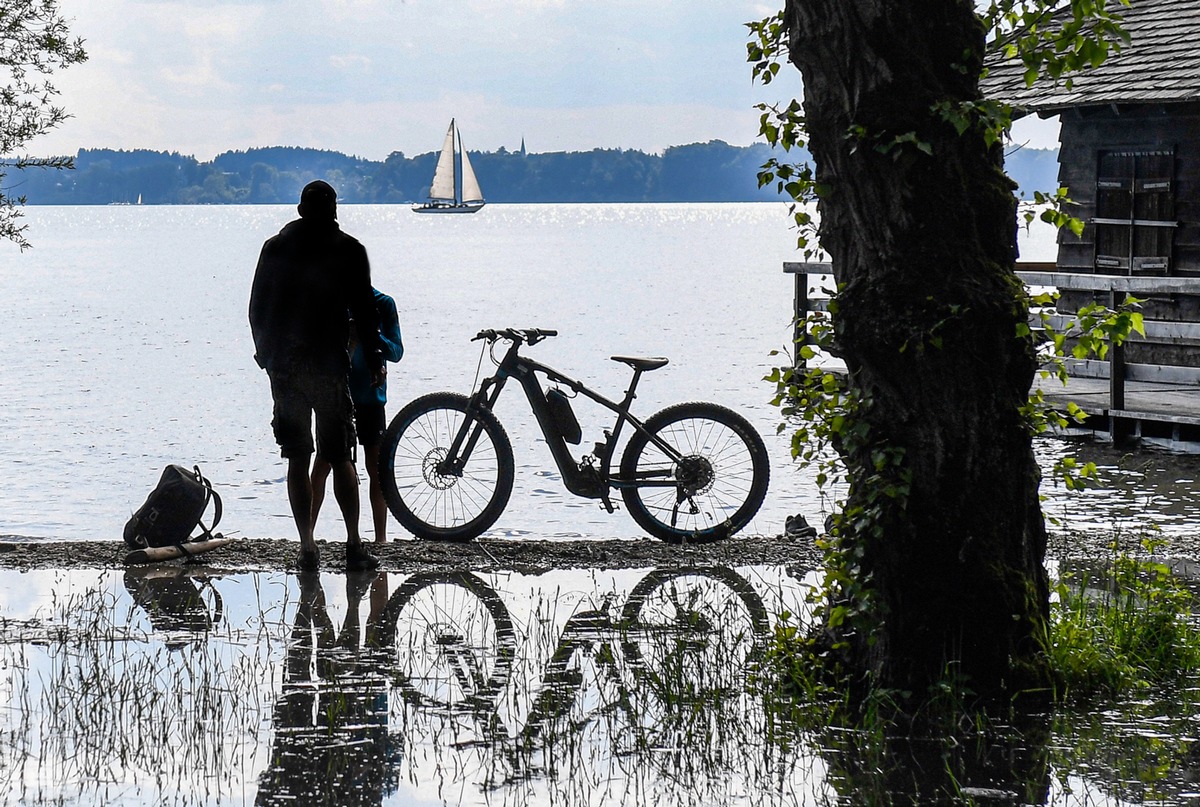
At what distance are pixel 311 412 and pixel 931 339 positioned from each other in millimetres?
3884

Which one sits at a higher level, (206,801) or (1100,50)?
(1100,50)

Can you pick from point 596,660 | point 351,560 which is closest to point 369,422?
point 351,560

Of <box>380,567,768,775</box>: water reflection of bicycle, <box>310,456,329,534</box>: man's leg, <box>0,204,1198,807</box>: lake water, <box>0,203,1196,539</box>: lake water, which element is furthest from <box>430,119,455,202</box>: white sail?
<box>380,567,768,775</box>: water reflection of bicycle

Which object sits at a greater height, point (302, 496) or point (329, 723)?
point (302, 496)

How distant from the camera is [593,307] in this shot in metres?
55.3

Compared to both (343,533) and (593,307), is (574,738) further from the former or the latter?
(593,307)

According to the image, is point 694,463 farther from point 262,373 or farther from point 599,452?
point 262,373

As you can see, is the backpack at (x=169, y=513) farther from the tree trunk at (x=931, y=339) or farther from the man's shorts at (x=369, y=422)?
the tree trunk at (x=931, y=339)

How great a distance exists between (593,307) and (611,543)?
46.6 meters

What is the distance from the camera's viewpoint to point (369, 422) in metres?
8.68

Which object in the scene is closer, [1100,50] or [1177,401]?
[1100,50]

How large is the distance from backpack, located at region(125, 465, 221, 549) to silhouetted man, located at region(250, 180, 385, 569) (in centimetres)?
96

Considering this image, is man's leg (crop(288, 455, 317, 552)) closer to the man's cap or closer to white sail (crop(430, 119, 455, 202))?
the man's cap

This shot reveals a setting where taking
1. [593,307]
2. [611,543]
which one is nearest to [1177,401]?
[611,543]
